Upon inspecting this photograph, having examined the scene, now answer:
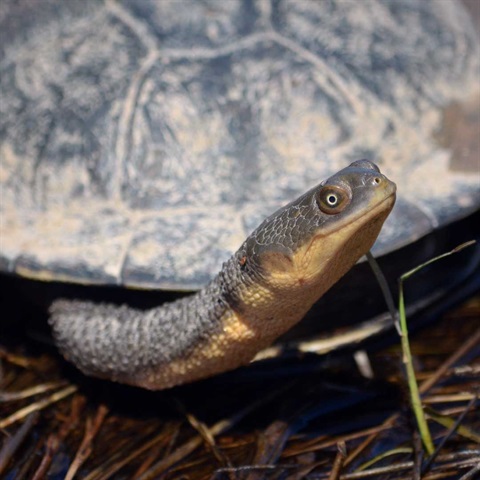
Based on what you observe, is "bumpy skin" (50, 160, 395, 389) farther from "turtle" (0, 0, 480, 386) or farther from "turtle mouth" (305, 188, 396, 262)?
"turtle" (0, 0, 480, 386)

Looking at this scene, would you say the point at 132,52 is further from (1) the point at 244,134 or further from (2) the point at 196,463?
(2) the point at 196,463

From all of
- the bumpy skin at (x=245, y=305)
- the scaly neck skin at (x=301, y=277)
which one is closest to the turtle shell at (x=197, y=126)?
the bumpy skin at (x=245, y=305)

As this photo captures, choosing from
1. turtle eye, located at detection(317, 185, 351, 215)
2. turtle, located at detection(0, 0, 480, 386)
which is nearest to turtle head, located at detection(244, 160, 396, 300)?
turtle eye, located at detection(317, 185, 351, 215)

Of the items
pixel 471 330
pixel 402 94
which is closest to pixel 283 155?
pixel 402 94

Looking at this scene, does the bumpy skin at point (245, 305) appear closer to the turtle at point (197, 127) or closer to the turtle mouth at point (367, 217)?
the turtle mouth at point (367, 217)

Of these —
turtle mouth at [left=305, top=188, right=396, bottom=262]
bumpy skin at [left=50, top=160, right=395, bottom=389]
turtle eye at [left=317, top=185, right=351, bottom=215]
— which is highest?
turtle eye at [left=317, top=185, right=351, bottom=215]

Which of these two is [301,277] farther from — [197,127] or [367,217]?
[197,127]

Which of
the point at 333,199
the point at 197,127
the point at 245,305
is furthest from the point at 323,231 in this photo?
the point at 197,127
